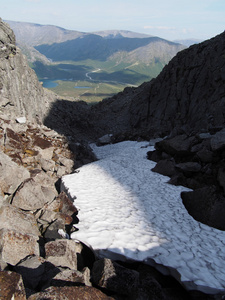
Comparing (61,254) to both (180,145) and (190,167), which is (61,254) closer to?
(190,167)

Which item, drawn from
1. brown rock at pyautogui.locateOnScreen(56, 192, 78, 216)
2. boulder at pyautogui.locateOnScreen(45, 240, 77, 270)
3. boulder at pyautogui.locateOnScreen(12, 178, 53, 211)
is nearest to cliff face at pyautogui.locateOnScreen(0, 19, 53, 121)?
boulder at pyautogui.locateOnScreen(12, 178, 53, 211)

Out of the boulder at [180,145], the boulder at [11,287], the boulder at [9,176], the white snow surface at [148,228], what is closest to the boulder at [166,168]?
the white snow surface at [148,228]

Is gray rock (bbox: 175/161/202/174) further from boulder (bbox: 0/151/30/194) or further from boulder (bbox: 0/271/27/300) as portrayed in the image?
boulder (bbox: 0/271/27/300)

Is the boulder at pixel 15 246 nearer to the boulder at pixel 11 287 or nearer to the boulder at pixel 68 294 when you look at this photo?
the boulder at pixel 11 287

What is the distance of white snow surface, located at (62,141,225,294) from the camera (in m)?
7.90

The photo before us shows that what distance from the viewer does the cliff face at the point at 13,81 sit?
26.3 metres

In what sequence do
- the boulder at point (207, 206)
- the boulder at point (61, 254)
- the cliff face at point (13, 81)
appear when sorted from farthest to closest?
the cliff face at point (13, 81) → the boulder at point (207, 206) → the boulder at point (61, 254)

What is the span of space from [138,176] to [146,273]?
10.9m

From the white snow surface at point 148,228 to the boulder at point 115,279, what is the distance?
4.86 ft

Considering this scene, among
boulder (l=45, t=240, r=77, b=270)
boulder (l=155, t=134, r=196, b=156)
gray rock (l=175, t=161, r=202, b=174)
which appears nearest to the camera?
boulder (l=45, t=240, r=77, b=270)

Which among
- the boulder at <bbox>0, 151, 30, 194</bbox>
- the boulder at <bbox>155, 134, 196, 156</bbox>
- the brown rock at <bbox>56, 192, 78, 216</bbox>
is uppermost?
the boulder at <bbox>155, 134, 196, 156</bbox>

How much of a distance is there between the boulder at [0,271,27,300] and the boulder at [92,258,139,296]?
2.19 metres

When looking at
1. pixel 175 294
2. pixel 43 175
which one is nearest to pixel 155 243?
pixel 175 294

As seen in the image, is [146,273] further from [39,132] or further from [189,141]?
[39,132]
